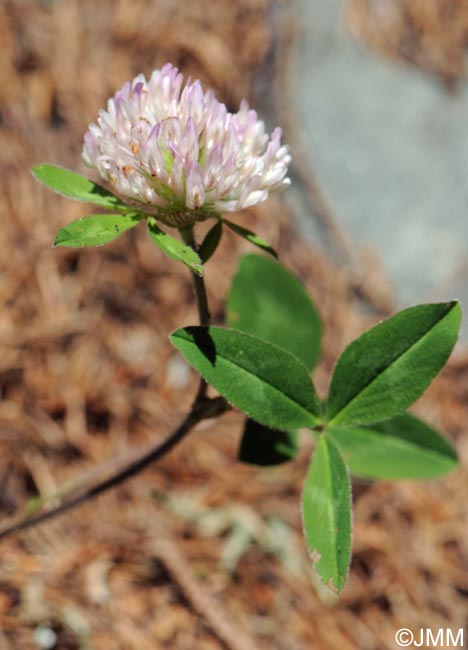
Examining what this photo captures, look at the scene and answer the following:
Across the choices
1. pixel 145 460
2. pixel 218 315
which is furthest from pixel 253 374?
pixel 218 315

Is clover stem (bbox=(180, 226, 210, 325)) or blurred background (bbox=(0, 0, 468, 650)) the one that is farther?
blurred background (bbox=(0, 0, 468, 650))

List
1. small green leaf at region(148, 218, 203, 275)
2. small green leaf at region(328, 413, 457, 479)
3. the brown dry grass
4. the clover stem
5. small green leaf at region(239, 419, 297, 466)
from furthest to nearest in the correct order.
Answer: the brown dry grass → small green leaf at region(328, 413, 457, 479) → small green leaf at region(239, 419, 297, 466) → the clover stem → small green leaf at region(148, 218, 203, 275)

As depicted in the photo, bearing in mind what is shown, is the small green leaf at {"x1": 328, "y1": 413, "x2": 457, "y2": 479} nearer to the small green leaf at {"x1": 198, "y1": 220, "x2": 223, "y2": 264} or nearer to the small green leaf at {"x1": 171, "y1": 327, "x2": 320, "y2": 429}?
the small green leaf at {"x1": 171, "y1": 327, "x2": 320, "y2": 429}

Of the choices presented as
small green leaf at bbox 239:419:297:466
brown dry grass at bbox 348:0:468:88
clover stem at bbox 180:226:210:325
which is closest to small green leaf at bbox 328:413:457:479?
small green leaf at bbox 239:419:297:466

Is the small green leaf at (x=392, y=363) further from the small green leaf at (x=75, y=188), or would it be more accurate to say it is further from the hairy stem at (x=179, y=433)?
the small green leaf at (x=75, y=188)

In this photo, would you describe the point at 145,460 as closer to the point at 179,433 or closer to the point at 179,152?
the point at 179,433

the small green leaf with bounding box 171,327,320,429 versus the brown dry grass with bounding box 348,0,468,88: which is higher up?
the brown dry grass with bounding box 348,0,468,88

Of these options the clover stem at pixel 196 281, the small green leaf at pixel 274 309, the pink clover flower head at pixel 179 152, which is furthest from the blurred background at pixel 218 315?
the pink clover flower head at pixel 179 152
